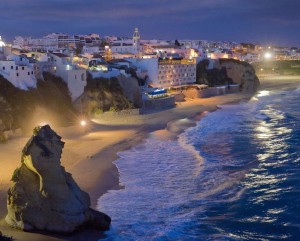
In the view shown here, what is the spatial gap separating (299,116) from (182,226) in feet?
117

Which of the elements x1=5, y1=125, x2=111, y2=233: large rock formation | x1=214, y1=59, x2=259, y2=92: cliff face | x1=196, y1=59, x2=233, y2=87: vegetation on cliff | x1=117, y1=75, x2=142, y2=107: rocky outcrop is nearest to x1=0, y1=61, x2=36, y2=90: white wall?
x1=117, y1=75, x2=142, y2=107: rocky outcrop

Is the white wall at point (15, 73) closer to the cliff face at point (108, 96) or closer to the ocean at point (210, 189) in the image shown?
the cliff face at point (108, 96)

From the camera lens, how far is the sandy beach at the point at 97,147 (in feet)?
65.9

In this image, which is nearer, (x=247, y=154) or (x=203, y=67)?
(x=247, y=154)

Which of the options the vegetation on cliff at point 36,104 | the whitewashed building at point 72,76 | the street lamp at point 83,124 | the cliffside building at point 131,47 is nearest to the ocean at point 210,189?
the street lamp at point 83,124

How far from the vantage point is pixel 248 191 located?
71.8 ft

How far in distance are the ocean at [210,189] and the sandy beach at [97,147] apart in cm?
105

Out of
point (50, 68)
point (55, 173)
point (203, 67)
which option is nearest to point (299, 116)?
point (50, 68)

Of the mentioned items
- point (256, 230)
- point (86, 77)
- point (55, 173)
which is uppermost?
point (86, 77)

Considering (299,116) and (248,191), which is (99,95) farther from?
(248,191)

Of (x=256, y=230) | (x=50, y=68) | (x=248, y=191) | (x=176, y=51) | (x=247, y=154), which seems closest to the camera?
(x=256, y=230)

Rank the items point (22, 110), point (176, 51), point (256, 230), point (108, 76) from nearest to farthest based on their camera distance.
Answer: point (256, 230)
point (22, 110)
point (108, 76)
point (176, 51)

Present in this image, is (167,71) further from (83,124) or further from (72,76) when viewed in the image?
(83,124)

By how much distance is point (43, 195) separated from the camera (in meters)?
15.7
